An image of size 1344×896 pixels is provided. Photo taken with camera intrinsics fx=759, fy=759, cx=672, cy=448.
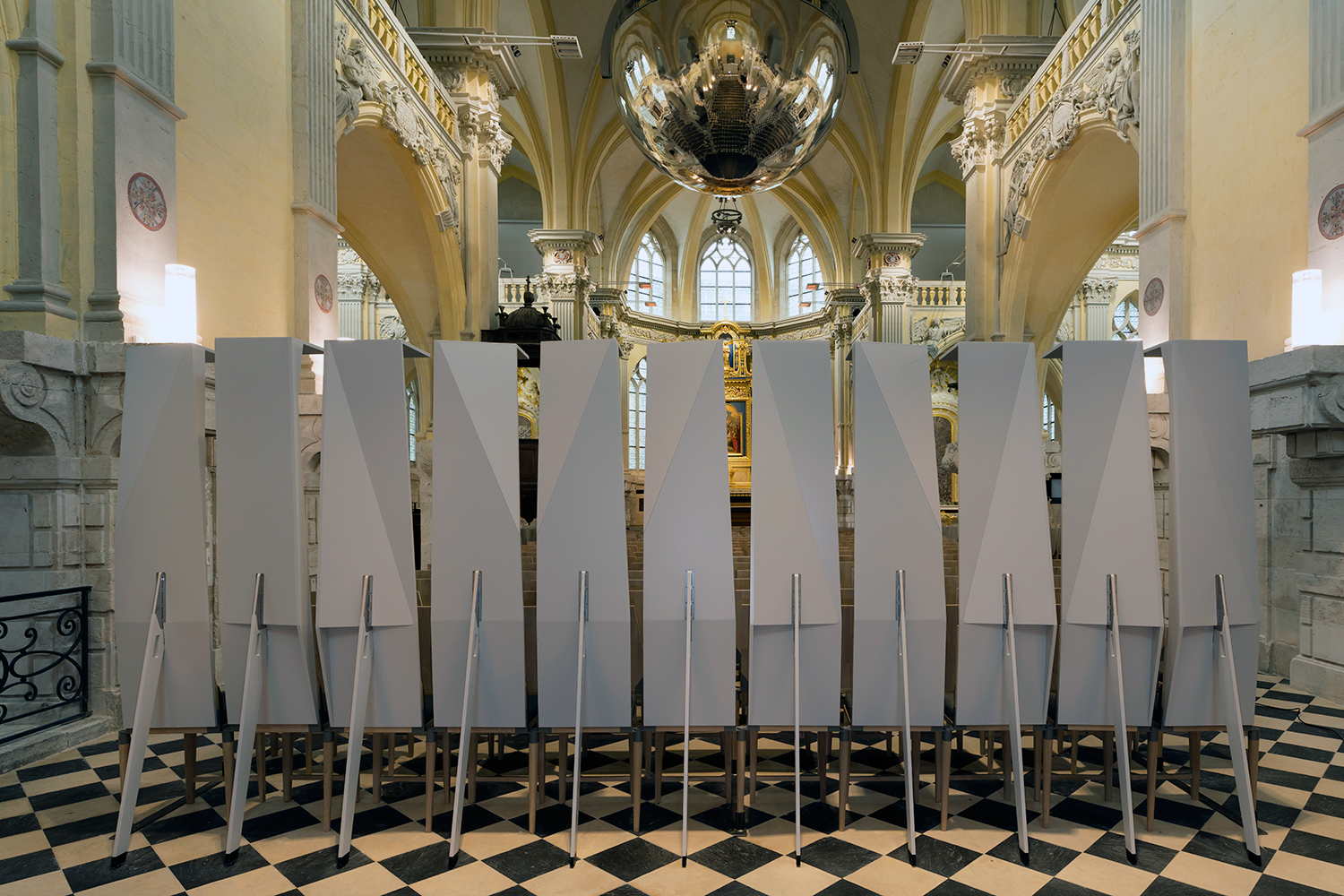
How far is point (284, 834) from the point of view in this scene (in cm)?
294

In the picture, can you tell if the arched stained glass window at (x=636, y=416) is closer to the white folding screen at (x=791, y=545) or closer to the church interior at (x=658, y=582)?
the church interior at (x=658, y=582)

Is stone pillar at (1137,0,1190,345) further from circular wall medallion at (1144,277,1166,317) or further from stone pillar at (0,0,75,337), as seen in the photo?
stone pillar at (0,0,75,337)

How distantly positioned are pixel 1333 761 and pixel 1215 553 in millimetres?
1539

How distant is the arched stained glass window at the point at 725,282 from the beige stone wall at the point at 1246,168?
17763mm

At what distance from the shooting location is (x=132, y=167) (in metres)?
4.46

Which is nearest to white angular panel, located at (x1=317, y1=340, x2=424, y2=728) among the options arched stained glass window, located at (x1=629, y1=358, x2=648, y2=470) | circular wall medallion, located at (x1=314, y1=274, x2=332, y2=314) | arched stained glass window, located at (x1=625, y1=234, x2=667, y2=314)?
circular wall medallion, located at (x1=314, y1=274, x2=332, y2=314)

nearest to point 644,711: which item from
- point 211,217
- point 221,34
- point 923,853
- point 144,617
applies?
point 923,853

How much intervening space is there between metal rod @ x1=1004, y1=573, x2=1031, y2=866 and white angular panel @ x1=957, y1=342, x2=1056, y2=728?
0.03 m

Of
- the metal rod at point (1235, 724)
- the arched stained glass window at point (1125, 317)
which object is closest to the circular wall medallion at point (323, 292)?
the metal rod at point (1235, 724)

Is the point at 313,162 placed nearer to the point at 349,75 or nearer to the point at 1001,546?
the point at 349,75

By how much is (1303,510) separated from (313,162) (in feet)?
25.8

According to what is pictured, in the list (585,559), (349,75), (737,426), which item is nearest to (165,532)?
(585,559)

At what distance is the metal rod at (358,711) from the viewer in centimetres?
272

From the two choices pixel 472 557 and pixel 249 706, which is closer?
pixel 249 706
